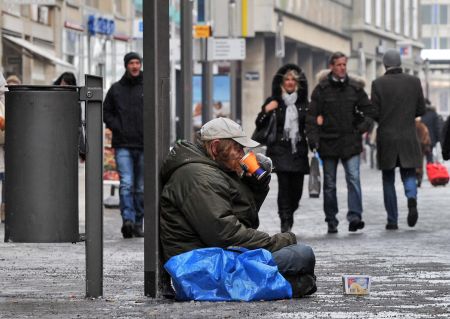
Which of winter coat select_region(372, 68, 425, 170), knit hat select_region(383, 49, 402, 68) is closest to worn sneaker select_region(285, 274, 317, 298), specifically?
winter coat select_region(372, 68, 425, 170)

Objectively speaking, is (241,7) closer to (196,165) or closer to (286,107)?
(286,107)

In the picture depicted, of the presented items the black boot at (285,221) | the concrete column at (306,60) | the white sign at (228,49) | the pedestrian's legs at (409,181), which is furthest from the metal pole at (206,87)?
the concrete column at (306,60)

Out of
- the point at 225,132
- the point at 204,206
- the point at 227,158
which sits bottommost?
the point at 204,206

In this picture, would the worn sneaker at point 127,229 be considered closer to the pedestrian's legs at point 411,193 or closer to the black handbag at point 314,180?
Answer: the black handbag at point 314,180

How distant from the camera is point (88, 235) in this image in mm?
9797

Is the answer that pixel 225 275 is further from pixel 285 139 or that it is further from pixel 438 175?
pixel 438 175

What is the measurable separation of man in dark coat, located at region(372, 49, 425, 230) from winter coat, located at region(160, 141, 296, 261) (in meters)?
8.01

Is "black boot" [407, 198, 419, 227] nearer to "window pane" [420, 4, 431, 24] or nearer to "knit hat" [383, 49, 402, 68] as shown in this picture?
"knit hat" [383, 49, 402, 68]

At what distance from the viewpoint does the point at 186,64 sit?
2647cm

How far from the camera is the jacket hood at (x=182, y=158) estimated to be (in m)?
9.55

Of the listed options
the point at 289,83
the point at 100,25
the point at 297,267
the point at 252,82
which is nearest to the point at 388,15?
the point at 252,82

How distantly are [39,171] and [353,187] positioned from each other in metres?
7.99

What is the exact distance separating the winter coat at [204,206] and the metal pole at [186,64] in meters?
16.4

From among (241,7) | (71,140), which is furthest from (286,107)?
(241,7)
